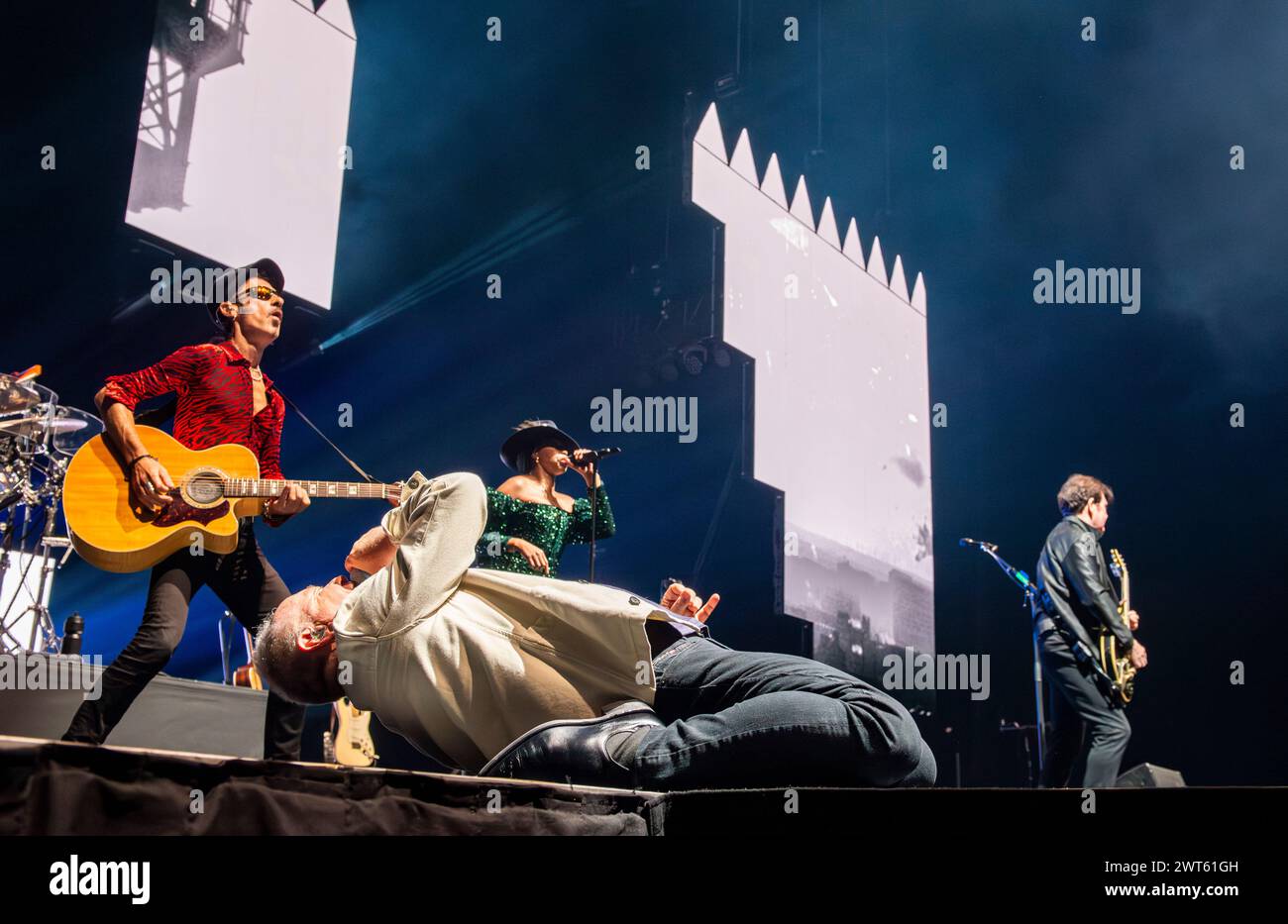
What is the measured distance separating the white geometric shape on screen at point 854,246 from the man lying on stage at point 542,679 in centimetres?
493

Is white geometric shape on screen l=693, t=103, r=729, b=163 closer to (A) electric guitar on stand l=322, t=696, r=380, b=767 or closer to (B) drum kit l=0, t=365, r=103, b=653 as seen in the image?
(B) drum kit l=0, t=365, r=103, b=653

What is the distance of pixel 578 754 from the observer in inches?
60.4

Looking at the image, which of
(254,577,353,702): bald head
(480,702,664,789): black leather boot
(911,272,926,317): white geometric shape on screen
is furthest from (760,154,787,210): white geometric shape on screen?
(480,702,664,789): black leather boot

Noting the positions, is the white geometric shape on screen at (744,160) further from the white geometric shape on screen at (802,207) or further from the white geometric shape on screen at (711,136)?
the white geometric shape on screen at (802,207)

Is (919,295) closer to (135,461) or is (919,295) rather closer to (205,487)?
(205,487)

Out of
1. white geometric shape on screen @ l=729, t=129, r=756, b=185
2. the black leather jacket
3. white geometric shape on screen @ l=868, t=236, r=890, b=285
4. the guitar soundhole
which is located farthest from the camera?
white geometric shape on screen @ l=868, t=236, r=890, b=285

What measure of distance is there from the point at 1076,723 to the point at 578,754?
338 centimetres

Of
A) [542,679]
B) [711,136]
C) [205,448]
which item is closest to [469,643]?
[542,679]

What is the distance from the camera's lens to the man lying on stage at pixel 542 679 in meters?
1.48

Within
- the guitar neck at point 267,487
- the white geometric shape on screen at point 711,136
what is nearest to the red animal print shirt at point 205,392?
the guitar neck at point 267,487

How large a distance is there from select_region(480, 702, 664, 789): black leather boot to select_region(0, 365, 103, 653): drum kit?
262cm

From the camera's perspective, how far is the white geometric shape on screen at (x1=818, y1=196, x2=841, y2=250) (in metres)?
6.25
